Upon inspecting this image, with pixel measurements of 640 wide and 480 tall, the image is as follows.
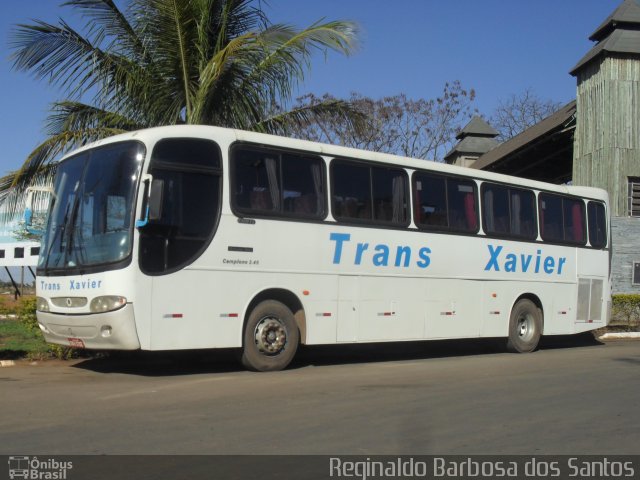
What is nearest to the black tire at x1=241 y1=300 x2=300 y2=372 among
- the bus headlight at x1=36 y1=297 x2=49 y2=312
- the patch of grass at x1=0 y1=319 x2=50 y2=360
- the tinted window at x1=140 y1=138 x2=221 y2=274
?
the tinted window at x1=140 y1=138 x2=221 y2=274

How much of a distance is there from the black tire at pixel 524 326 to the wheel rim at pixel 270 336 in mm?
5889

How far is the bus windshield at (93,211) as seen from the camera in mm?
9992

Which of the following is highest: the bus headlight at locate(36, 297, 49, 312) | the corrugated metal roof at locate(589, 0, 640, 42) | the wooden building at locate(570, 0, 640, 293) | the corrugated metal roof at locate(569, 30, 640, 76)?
the corrugated metal roof at locate(589, 0, 640, 42)

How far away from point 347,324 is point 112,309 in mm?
3974

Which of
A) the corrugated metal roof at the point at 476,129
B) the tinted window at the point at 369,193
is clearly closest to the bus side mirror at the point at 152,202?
the tinted window at the point at 369,193

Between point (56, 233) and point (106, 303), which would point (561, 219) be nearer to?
point (106, 303)

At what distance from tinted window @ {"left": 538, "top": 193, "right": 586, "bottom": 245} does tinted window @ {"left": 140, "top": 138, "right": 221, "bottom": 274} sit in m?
8.13

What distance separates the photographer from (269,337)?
11258 millimetres

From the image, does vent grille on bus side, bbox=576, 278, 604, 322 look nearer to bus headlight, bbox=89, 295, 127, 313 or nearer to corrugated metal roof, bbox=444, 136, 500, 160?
bus headlight, bbox=89, 295, 127, 313

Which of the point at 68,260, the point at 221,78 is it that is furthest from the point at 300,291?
the point at 221,78

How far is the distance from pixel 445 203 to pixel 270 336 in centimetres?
450

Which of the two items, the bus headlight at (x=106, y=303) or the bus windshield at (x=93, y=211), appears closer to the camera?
the bus headlight at (x=106, y=303)

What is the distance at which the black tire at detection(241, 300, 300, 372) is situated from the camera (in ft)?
36.2
